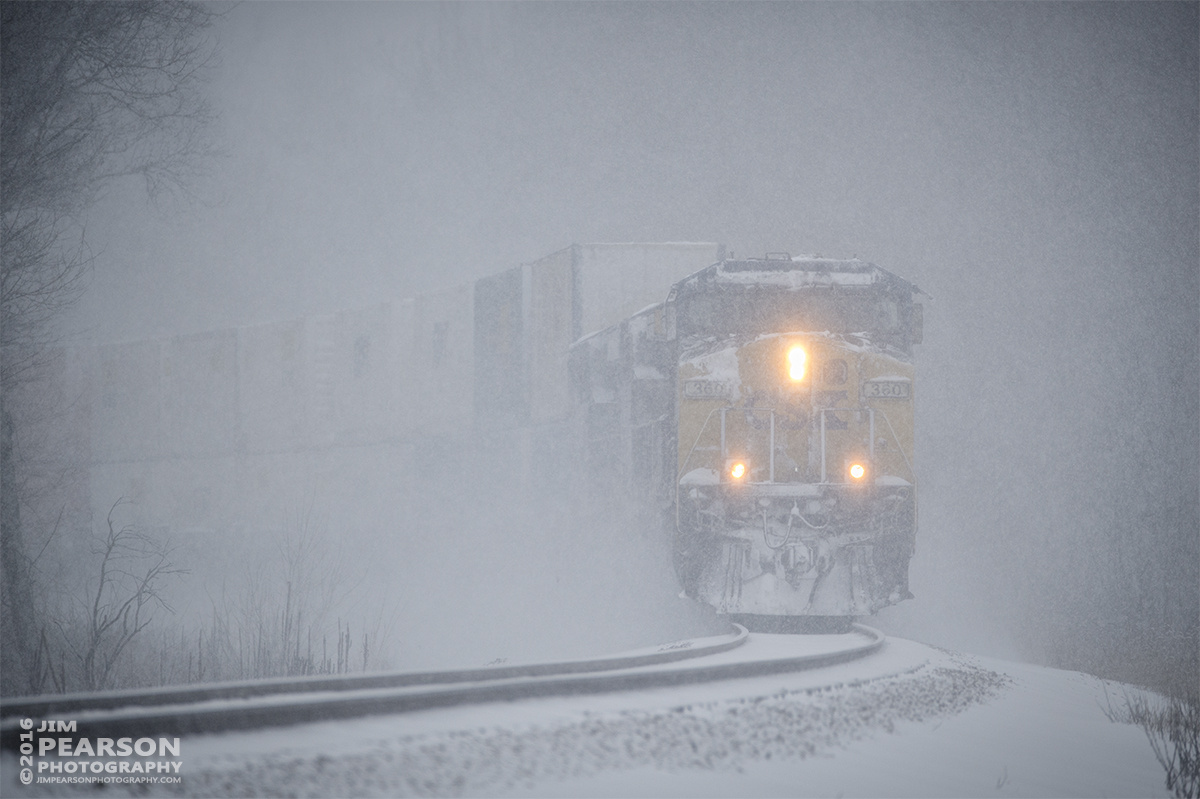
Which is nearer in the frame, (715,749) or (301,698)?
(301,698)

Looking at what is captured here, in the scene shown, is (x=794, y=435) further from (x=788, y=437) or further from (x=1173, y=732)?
(x=1173, y=732)

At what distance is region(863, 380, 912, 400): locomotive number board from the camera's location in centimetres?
1038

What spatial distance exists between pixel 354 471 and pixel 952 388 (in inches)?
613

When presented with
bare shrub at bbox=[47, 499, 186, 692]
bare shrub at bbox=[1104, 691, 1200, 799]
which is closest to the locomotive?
bare shrub at bbox=[1104, 691, 1200, 799]

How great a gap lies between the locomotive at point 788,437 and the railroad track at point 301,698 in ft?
13.1

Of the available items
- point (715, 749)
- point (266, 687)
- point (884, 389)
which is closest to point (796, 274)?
point (884, 389)

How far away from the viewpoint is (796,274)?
35.8ft

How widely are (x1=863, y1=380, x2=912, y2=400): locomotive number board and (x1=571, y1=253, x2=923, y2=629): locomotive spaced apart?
13 millimetres

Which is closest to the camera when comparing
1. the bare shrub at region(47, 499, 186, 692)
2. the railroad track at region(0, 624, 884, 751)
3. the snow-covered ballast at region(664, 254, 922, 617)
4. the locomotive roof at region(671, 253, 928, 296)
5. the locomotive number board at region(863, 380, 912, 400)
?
the railroad track at region(0, 624, 884, 751)

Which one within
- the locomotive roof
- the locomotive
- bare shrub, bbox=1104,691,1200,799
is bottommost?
bare shrub, bbox=1104,691,1200,799

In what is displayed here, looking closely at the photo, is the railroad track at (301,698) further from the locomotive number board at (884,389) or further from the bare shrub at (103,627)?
the locomotive number board at (884,389)

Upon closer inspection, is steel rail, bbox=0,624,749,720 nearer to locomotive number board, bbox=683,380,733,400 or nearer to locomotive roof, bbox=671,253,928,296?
locomotive number board, bbox=683,380,733,400

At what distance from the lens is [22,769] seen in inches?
127

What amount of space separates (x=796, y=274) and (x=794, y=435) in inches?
70.6
